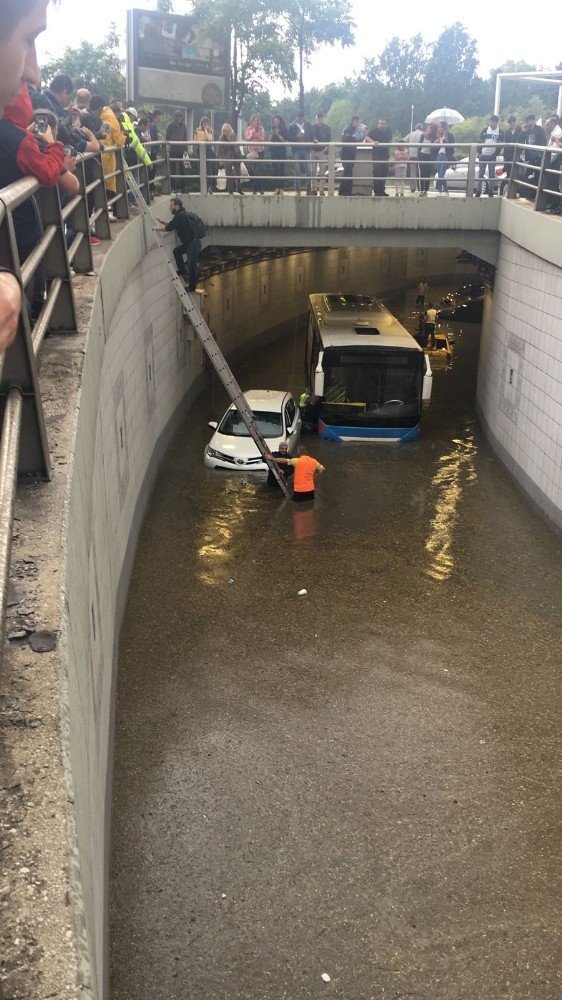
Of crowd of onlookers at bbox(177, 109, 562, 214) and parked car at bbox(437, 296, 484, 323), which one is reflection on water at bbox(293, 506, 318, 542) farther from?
parked car at bbox(437, 296, 484, 323)

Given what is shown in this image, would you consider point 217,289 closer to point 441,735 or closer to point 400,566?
point 400,566

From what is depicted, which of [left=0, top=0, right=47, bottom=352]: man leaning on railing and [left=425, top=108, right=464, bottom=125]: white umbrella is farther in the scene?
[left=425, top=108, right=464, bottom=125]: white umbrella

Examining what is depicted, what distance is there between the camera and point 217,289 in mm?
26375

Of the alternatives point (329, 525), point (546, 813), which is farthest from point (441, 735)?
point (329, 525)

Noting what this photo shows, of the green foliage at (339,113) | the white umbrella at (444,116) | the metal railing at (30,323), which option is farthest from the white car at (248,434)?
the green foliage at (339,113)

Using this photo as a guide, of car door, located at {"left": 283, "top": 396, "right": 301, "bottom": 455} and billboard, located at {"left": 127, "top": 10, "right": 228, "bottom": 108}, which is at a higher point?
billboard, located at {"left": 127, "top": 10, "right": 228, "bottom": 108}

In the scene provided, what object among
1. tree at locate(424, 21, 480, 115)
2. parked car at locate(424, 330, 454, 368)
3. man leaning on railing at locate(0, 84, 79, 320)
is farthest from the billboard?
tree at locate(424, 21, 480, 115)

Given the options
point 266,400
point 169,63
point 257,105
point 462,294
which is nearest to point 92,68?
point 257,105

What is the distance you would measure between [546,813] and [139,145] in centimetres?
1285

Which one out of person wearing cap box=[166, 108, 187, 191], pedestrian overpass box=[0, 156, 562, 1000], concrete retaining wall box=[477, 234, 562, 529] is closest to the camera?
pedestrian overpass box=[0, 156, 562, 1000]

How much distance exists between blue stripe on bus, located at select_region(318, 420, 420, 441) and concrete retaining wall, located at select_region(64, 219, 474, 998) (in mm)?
3785

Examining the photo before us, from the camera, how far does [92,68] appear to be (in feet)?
185

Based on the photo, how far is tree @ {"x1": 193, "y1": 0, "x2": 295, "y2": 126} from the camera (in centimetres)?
4269

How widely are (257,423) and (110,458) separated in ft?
28.6
